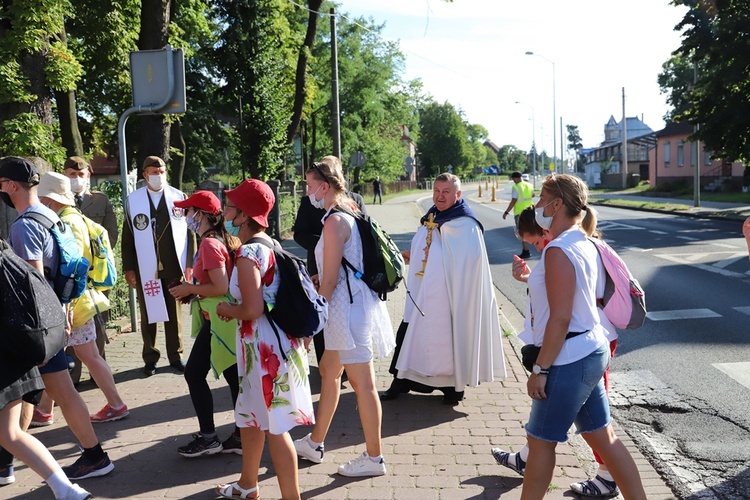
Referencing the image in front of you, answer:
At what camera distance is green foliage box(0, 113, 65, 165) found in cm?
965

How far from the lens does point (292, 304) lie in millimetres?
3834

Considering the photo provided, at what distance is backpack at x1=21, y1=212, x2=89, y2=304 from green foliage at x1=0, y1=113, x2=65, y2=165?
5.59 m

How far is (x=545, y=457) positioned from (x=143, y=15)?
33.8 feet

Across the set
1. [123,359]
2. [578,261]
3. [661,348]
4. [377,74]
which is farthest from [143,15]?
[377,74]

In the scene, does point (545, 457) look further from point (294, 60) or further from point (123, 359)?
point (294, 60)

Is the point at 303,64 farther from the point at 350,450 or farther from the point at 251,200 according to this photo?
the point at 251,200

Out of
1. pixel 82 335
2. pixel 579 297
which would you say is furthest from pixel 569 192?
pixel 82 335

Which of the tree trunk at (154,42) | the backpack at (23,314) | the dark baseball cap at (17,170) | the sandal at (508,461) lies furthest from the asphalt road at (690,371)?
the tree trunk at (154,42)

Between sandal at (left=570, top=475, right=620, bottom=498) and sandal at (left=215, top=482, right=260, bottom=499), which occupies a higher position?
sandal at (left=215, top=482, right=260, bottom=499)

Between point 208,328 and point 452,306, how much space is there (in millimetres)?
1944

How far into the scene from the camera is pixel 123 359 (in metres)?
7.77

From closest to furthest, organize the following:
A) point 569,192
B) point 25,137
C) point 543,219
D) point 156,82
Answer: point 569,192
point 543,219
point 156,82
point 25,137

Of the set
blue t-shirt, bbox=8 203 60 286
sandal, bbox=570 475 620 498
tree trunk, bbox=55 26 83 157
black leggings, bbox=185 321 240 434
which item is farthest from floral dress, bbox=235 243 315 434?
tree trunk, bbox=55 26 83 157

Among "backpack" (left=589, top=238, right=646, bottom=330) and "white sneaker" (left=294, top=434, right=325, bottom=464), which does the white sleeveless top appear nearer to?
"backpack" (left=589, top=238, right=646, bottom=330)
